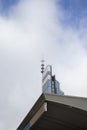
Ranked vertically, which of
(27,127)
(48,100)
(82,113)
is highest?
(48,100)

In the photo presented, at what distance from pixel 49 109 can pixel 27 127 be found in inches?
82.8

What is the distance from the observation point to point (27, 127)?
888cm

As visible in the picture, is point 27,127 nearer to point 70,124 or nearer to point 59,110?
point 70,124

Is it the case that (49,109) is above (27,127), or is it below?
above

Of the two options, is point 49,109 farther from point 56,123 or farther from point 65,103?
point 56,123

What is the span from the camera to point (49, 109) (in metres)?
7.12

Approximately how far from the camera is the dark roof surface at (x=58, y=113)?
267 inches

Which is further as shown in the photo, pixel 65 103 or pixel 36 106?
pixel 36 106

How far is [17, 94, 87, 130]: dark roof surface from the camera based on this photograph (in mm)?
6781

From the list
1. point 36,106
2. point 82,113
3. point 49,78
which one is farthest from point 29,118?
point 49,78

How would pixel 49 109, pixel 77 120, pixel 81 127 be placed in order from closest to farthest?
1. pixel 49 109
2. pixel 77 120
3. pixel 81 127

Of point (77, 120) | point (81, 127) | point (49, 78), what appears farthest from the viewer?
point (49, 78)

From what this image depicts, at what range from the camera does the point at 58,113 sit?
7.46 metres

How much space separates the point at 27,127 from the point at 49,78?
83.5ft
